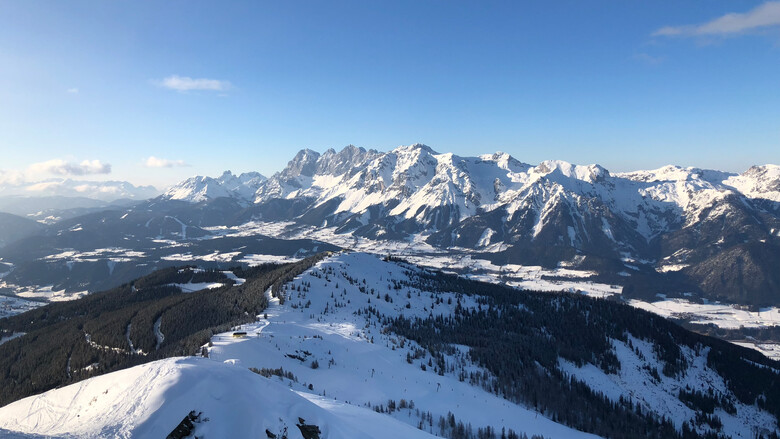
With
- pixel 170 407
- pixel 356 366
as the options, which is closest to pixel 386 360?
pixel 356 366

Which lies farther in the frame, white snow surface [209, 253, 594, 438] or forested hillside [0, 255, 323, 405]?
forested hillside [0, 255, 323, 405]

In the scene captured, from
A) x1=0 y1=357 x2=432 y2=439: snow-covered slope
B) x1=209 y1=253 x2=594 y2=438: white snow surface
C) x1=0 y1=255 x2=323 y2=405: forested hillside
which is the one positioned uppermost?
x1=0 y1=357 x2=432 y2=439: snow-covered slope

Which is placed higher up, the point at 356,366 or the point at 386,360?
the point at 356,366

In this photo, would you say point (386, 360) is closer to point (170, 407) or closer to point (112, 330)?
point (170, 407)

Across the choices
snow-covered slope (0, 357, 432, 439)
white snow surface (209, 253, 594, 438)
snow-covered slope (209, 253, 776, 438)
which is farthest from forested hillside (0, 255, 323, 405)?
snow-covered slope (0, 357, 432, 439)

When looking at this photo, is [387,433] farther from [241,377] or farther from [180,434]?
[180,434]

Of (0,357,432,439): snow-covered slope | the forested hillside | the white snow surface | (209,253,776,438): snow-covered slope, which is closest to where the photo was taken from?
(0,357,432,439): snow-covered slope

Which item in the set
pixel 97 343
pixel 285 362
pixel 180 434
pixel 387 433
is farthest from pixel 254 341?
pixel 97 343

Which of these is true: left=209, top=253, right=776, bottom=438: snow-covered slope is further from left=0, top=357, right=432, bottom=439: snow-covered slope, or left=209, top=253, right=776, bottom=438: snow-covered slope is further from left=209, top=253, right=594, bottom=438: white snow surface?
left=0, top=357, right=432, bottom=439: snow-covered slope
